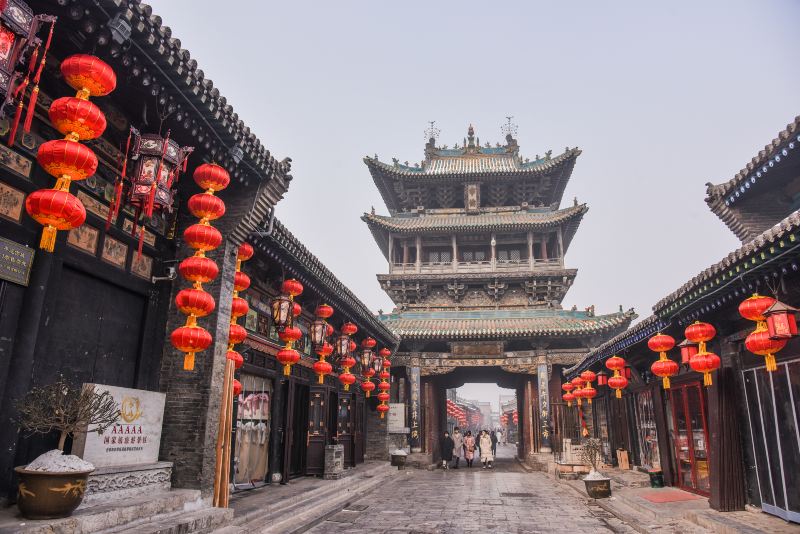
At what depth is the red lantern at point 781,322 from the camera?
19.2 feet

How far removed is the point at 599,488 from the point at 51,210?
10.5 m

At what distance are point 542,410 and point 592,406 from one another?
A: 1785mm

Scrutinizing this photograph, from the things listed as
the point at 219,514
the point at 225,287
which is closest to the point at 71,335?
the point at 225,287

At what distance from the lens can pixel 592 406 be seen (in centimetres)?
1895

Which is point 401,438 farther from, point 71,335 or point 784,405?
point 71,335

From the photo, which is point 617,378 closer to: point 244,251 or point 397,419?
point 244,251

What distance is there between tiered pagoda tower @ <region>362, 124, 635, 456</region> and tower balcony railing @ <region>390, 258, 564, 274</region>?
0.15ft

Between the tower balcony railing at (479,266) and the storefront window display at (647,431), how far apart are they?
9.77 m

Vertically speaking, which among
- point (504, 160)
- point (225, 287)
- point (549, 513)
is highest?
point (504, 160)

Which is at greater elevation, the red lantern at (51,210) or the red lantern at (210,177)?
the red lantern at (210,177)

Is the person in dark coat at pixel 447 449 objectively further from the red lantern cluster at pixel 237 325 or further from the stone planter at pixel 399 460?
the red lantern cluster at pixel 237 325

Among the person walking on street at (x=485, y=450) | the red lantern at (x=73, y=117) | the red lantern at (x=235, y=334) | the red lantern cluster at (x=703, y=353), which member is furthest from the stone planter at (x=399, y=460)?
the red lantern at (x=73, y=117)

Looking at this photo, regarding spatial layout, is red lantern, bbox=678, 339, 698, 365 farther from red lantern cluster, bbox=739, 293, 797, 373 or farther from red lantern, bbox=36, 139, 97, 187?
red lantern, bbox=36, 139, 97, 187

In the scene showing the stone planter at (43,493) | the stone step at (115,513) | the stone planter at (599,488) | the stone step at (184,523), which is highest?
the stone planter at (43,493)
